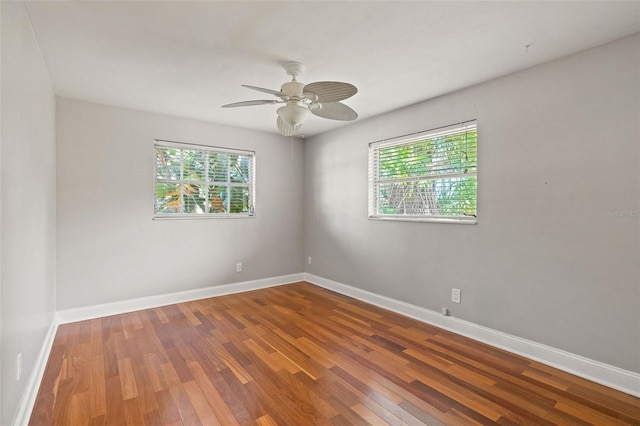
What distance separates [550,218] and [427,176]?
122 cm

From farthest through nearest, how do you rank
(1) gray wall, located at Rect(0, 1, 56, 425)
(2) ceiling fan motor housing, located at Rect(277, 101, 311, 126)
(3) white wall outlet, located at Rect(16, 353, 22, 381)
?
(2) ceiling fan motor housing, located at Rect(277, 101, 311, 126) → (3) white wall outlet, located at Rect(16, 353, 22, 381) → (1) gray wall, located at Rect(0, 1, 56, 425)

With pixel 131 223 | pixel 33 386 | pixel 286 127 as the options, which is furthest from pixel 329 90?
pixel 131 223

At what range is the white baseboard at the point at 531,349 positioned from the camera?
210cm

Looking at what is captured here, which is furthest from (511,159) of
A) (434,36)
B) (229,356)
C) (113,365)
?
(113,365)

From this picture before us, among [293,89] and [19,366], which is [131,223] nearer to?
[19,366]

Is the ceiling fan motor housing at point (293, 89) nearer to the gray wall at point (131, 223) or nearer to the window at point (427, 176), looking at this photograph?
the window at point (427, 176)

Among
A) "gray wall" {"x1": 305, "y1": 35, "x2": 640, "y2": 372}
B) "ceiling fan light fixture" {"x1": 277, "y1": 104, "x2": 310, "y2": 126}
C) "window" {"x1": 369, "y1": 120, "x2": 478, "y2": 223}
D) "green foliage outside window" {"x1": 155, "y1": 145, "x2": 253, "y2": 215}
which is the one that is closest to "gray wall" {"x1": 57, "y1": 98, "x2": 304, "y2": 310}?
"green foliage outside window" {"x1": 155, "y1": 145, "x2": 253, "y2": 215}

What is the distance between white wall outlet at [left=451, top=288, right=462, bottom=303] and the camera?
10.0 feet

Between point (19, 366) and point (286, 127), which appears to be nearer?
point (19, 366)

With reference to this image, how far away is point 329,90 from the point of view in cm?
214

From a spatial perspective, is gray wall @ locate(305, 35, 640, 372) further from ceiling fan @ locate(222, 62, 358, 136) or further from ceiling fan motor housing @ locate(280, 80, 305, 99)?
ceiling fan motor housing @ locate(280, 80, 305, 99)

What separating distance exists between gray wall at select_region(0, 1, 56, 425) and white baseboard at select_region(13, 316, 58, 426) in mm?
60

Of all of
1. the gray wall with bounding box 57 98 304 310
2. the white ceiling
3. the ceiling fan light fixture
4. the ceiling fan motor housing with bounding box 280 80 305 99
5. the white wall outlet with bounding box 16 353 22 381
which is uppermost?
the white ceiling

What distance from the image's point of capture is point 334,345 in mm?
2748
